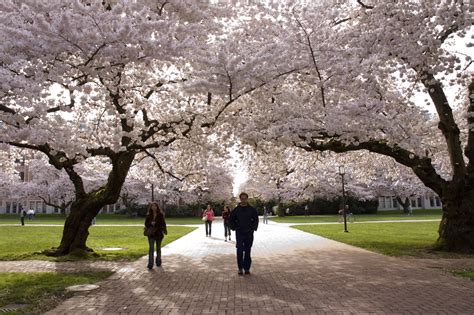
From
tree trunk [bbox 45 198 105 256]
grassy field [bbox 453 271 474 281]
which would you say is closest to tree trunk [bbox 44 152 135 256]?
tree trunk [bbox 45 198 105 256]

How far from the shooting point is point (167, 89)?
48.9ft

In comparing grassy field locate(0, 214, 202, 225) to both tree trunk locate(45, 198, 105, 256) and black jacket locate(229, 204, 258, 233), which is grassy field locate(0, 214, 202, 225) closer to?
tree trunk locate(45, 198, 105, 256)

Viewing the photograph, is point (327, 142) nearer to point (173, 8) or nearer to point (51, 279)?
point (173, 8)

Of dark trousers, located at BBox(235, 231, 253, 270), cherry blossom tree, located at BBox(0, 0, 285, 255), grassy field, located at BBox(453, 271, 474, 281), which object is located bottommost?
grassy field, located at BBox(453, 271, 474, 281)

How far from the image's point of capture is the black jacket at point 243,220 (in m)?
9.78

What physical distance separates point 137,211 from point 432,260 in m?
53.6

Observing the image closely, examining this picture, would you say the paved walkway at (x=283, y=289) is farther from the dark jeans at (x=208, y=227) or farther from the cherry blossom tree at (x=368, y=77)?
the dark jeans at (x=208, y=227)

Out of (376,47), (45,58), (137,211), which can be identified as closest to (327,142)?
(376,47)

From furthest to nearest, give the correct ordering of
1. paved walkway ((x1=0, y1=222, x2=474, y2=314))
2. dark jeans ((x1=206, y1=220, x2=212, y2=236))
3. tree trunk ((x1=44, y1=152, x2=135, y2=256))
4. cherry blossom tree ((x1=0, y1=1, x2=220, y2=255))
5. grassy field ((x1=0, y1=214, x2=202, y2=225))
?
grassy field ((x1=0, y1=214, x2=202, y2=225)) < dark jeans ((x1=206, y1=220, x2=212, y2=236)) < tree trunk ((x1=44, y1=152, x2=135, y2=256)) < cherry blossom tree ((x1=0, y1=1, x2=220, y2=255)) < paved walkway ((x1=0, y1=222, x2=474, y2=314))

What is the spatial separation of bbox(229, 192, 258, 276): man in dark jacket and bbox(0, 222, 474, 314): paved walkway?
0.36 meters

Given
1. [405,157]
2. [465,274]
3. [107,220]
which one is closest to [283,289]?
[465,274]

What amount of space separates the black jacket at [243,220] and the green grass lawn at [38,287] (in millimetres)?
3050

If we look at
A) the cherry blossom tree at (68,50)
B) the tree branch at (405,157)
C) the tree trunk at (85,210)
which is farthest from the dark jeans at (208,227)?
the cherry blossom tree at (68,50)

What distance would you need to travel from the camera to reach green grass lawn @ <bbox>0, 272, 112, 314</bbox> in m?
6.93
